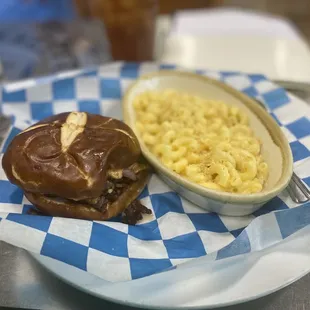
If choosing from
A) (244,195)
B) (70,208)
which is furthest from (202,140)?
(70,208)

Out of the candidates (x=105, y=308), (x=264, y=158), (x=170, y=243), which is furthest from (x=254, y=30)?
(x=105, y=308)

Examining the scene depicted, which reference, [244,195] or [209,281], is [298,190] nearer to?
[244,195]

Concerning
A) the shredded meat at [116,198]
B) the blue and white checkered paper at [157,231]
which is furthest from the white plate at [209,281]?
the shredded meat at [116,198]

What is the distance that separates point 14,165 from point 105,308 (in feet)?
0.96

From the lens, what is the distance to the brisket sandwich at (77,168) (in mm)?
776

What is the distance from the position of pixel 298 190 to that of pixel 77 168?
40 cm

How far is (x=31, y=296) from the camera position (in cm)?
76

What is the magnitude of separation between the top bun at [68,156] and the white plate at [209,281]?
0.41 feet

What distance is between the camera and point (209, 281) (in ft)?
2.35

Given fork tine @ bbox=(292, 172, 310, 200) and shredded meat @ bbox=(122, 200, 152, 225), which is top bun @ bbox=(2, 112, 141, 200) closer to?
shredded meat @ bbox=(122, 200, 152, 225)

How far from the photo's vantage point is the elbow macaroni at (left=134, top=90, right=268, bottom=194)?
0.84m

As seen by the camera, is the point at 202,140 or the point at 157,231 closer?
the point at 157,231

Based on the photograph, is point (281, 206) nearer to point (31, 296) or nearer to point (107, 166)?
point (107, 166)

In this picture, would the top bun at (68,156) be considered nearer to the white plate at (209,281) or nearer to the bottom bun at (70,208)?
the bottom bun at (70,208)
